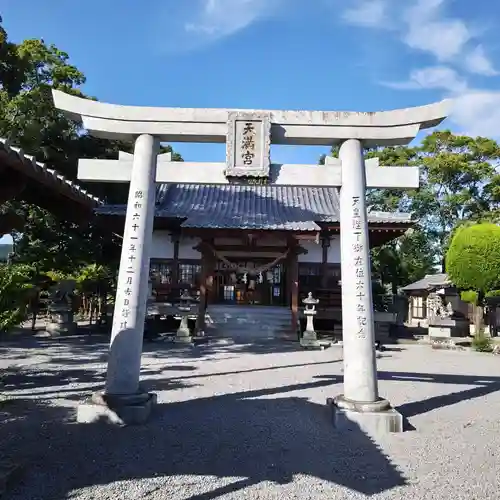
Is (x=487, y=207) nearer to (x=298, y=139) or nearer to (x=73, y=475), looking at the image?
(x=298, y=139)

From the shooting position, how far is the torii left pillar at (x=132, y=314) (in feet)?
17.4

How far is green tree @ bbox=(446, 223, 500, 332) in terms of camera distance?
16844 mm

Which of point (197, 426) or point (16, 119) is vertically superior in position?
point (16, 119)

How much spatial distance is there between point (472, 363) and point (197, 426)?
9.24m

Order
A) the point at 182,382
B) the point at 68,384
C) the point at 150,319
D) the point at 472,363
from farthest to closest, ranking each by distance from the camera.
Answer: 1. the point at 150,319
2. the point at 472,363
3. the point at 182,382
4. the point at 68,384

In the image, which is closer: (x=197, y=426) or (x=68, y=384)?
(x=197, y=426)

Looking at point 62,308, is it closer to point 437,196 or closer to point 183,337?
point 183,337

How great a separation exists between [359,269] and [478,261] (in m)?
13.5

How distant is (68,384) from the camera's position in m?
7.31

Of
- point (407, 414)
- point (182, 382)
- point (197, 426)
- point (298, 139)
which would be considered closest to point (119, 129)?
point (298, 139)

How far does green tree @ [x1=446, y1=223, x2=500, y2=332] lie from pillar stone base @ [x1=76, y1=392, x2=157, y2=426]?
15.3 m

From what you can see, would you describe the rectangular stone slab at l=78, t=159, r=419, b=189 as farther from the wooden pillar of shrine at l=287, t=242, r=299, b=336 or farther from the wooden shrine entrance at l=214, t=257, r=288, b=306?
the wooden shrine entrance at l=214, t=257, r=288, b=306

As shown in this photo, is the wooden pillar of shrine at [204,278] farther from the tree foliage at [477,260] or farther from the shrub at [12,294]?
the shrub at [12,294]

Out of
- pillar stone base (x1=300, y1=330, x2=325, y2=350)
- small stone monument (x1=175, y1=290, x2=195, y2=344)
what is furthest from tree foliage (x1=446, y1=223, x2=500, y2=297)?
small stone monument (x1=175, y1=290, x2=195, y2=344)
